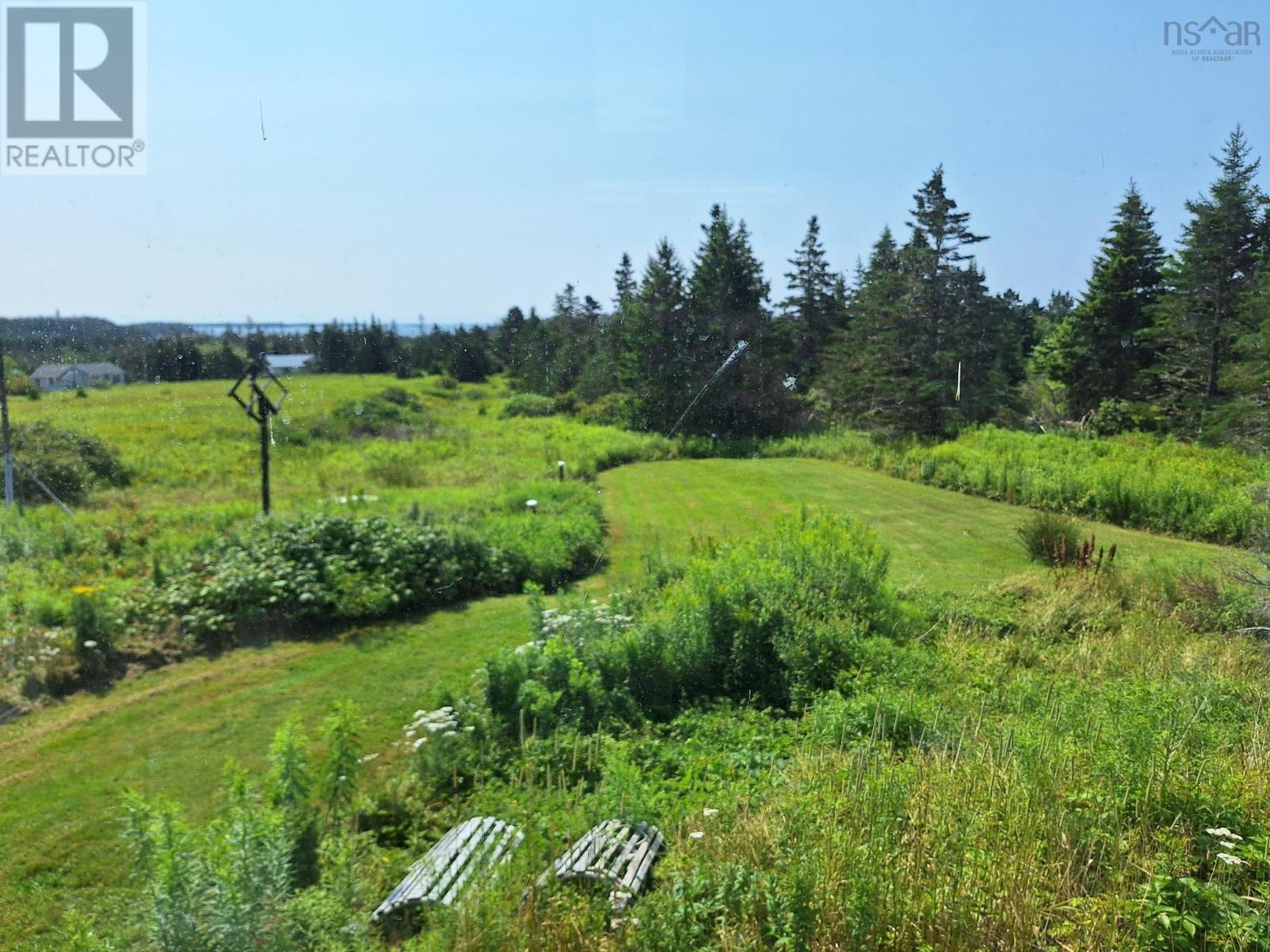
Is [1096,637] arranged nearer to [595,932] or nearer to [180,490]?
[595,932]

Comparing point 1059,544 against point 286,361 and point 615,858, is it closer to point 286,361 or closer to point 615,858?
point 615,858

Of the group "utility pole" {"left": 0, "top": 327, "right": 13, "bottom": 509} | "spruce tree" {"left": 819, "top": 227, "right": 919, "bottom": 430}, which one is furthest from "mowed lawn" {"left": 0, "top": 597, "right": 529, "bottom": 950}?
"spruce tree" {"left": 819, "top": 227, "right": 919, "bottom": 430}

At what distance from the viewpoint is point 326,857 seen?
3732 mm

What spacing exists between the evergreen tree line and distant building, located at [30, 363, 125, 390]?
9.92 m

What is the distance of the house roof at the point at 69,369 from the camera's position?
7082 millimetres

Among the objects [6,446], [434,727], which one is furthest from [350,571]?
[434,727]

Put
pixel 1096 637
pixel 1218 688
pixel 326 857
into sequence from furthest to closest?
1. pixel 1096 637
2. pixel 1218 688
3. pixel 326 857

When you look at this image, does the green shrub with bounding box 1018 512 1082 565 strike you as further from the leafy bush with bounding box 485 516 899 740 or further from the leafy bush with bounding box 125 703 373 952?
the leafy bush with bounding box 125 703 373 952

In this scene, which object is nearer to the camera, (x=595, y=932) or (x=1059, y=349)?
(x=595, y=932)

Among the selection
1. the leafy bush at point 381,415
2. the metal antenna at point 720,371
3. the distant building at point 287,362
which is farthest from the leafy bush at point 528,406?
the distant building at point 287,362

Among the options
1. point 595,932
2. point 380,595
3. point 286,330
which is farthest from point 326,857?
point 286,330

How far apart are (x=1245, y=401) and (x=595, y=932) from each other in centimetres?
1703

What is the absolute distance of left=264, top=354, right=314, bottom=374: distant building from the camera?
8992mm

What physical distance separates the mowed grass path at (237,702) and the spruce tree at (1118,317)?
12.5m
